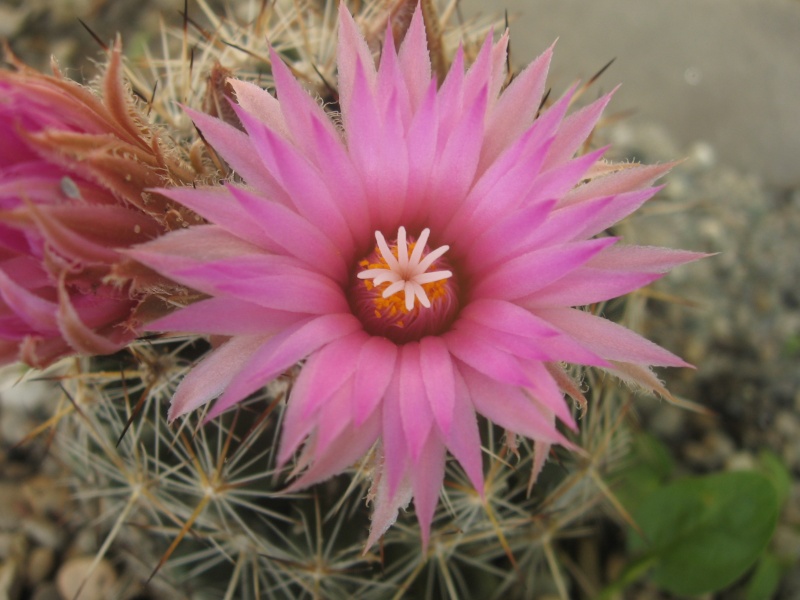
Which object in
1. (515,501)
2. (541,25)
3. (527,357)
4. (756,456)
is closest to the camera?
(527,357)

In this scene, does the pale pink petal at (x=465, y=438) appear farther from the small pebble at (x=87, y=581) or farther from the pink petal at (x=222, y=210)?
the small pebble at (x=87, y=581)

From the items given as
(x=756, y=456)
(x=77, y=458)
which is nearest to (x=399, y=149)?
(x=77, y=458)

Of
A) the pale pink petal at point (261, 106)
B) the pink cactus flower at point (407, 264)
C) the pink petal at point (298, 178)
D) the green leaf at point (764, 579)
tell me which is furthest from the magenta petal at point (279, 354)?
the green leaf at point (764, 579)

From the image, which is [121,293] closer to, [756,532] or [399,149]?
[399,149]

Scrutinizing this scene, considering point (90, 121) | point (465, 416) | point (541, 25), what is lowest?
point (541, 25)

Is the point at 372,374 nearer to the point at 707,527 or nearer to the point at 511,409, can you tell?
the point at 511,409

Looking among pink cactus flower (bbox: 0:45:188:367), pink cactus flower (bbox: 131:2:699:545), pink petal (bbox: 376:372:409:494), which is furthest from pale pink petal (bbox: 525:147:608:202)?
pink cactus flower (bbox: 0:45:188:367)

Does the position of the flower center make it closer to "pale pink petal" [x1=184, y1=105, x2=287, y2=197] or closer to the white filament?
the white filament
